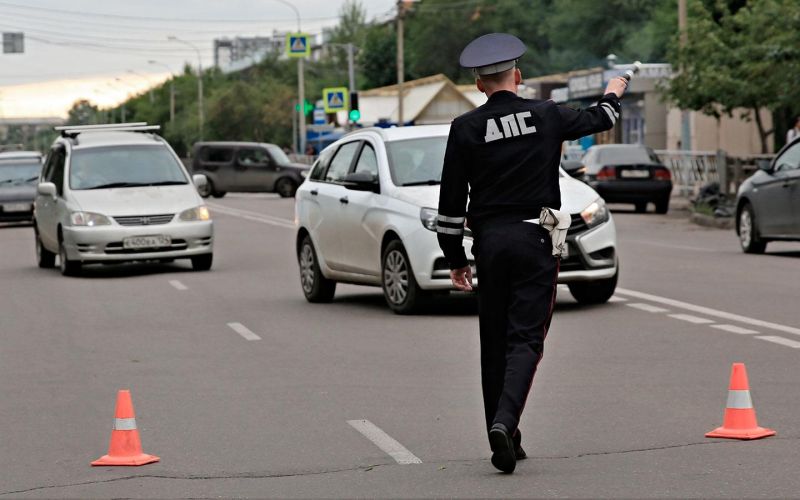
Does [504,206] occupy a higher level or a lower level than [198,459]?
higher

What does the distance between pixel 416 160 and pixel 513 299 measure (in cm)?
828

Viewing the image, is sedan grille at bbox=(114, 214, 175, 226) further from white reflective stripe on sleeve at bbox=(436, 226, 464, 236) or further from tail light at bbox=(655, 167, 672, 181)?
tail light at bbox=(655, 167, 672, 181)

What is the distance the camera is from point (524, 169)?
727 cm

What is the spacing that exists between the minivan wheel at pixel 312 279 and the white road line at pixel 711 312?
9.07 ft

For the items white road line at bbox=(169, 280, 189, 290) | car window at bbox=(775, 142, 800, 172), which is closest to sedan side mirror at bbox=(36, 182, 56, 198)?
white road line at bbox=(169, 280, 189, 290)

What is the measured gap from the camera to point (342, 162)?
1661 centimetres

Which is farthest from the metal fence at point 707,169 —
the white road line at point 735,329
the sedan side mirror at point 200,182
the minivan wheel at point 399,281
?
the white road line at point 735,329

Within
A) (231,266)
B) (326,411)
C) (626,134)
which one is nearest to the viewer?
(326,411)

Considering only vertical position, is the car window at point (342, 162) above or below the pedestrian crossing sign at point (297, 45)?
below

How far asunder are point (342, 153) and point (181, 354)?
4700 millimetres

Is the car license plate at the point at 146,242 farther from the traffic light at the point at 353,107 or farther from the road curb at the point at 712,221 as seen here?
the traffic light at the point at 353,107

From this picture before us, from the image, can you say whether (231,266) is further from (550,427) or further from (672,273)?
(550,427)

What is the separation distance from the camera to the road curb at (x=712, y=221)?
3105cm

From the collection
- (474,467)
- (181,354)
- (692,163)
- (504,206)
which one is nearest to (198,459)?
(474,467)
